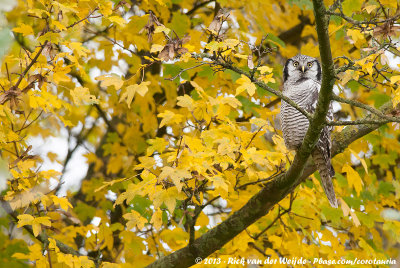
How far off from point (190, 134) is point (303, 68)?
4.24ft

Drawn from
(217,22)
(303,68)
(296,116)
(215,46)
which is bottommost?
(215,46)

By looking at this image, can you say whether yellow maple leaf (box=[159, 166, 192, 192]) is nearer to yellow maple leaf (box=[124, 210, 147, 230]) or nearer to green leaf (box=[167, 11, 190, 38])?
yellow maple leaf (box=[124, 210, 147, 230])

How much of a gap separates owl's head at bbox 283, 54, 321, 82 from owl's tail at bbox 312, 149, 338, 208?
3.16ft

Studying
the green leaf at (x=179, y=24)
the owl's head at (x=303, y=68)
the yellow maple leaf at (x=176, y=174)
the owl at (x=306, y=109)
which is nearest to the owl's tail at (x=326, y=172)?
the owl at (x=306, y=109)

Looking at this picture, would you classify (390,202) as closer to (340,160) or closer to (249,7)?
(340,160)

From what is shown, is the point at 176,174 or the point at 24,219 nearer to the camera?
the point at 176,174

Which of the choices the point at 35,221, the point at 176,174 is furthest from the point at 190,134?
the point at 176,174

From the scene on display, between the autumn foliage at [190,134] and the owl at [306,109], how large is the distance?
0.12 m

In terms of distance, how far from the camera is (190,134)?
4625 mm

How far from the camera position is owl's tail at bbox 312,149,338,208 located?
3945 mm

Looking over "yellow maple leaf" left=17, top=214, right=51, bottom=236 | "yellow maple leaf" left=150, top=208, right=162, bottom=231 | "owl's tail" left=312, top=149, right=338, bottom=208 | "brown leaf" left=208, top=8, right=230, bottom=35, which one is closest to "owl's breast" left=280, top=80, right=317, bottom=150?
"owl's tail" left=312, top=149, right=338, bottom=208

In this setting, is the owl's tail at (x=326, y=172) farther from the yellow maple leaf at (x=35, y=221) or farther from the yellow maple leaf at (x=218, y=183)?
the yellow maple leaf at (x=35, y=221)

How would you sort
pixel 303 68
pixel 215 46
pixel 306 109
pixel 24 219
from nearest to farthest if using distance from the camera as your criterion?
pixel 215 46 → pixel 24 219 → pixel 306 109 → pixel 303 68

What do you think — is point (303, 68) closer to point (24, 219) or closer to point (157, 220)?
point (157, 220)
